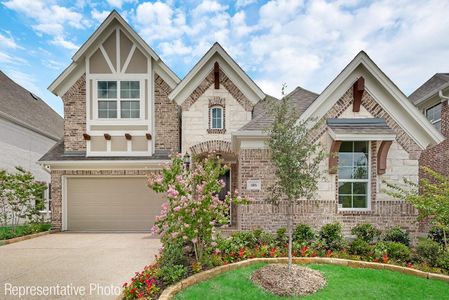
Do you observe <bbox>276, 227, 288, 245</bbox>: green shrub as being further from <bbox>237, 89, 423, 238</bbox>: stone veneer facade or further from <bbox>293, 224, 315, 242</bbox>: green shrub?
<bbox>237, 89, 423, 238</bbox>: stone veneer facade

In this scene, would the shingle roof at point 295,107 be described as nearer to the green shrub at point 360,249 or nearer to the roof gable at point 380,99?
the roof gable at point 380,99

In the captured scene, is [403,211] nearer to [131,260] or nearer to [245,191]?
[245,191]

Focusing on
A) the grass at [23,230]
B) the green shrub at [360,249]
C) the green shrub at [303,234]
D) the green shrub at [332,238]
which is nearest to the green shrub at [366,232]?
the green shrub at [332,238]

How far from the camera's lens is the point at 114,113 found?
1150 centimetres

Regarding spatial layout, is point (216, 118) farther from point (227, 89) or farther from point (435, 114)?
point (435, 114)

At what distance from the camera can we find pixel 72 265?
6.44 m

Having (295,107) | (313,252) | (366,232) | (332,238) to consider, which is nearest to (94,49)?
(295,107)

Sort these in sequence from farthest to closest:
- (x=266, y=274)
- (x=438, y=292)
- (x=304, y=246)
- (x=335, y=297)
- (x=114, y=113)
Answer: (x=114, y=113) → (x=304, y=246) → (x=266, y=274) → (x=438, y=292) → (x=335, y=297)

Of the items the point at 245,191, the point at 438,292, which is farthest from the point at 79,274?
the point at 438,292

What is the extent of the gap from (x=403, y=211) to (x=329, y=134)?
3.30 m

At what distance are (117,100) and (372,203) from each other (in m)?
10.7

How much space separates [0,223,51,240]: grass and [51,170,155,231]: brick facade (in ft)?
1.30

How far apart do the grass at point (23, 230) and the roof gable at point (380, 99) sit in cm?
1131

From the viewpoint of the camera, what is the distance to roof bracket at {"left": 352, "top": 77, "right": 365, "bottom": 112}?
791cm
